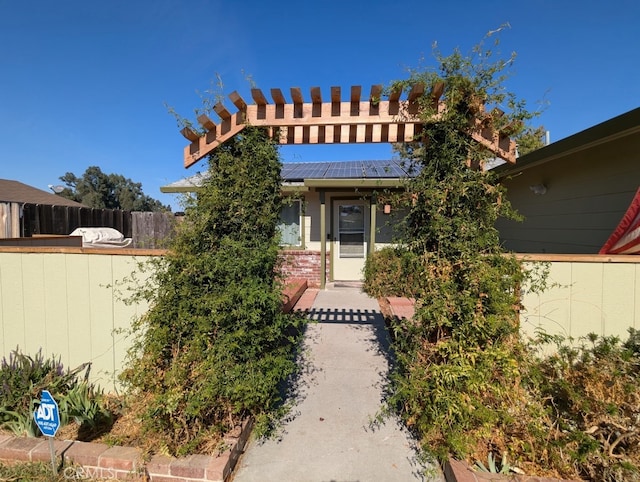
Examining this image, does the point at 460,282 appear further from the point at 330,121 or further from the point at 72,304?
the point at 72,304

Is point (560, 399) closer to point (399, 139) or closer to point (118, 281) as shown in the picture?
point (399, 139)

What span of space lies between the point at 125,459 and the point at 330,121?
320cm

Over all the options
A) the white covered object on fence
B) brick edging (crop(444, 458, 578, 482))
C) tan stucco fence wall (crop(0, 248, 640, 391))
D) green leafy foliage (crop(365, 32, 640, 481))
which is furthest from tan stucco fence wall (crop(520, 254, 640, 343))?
the white covered object on fence

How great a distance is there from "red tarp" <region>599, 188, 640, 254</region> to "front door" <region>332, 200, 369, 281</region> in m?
5.31

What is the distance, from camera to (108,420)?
9.62ft

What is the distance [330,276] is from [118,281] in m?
5.42

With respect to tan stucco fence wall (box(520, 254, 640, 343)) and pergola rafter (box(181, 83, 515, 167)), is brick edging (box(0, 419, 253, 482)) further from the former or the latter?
tan stucco fence wall (box(520, 254, 640, 343))

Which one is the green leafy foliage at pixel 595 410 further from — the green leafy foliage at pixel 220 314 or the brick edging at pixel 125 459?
the brick edging at pixel 125 459

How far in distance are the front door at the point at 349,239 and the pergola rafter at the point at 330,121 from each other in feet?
16.9

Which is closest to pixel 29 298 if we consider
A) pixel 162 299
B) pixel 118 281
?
pixel 118 281

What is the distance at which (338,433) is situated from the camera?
2592mm

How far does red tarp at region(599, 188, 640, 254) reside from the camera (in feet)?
9.78

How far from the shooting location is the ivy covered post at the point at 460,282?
2.26 metres

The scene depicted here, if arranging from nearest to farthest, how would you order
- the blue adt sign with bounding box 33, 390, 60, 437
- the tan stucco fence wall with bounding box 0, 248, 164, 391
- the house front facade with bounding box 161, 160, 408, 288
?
1. the blue adt sign with bounding box 33, 390, 60, 437
2. the tan stucco fence wall with bounding box 0, 248, 164, 391
3. the house front facade with bounding box 161, 160, 408, 288
